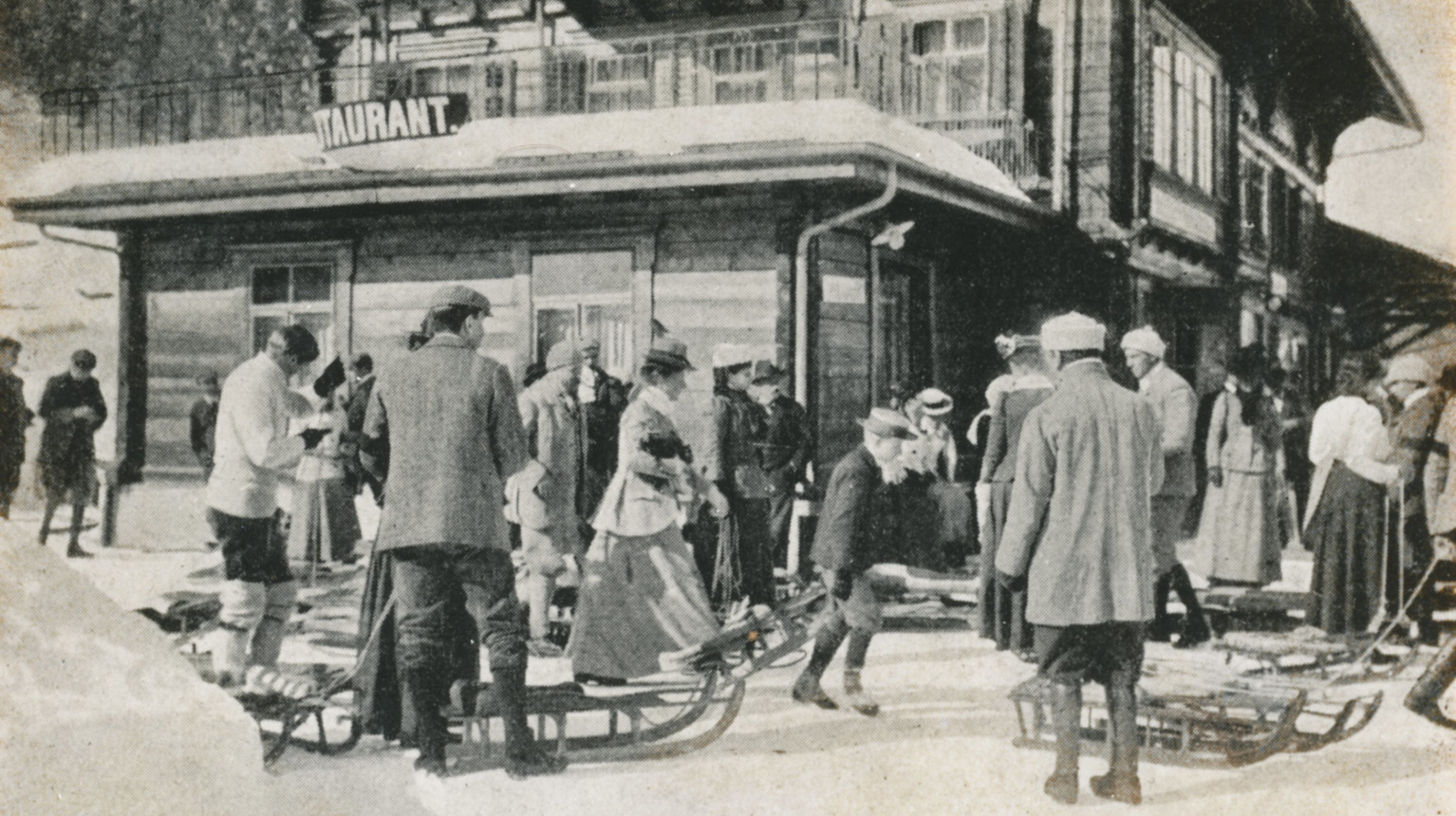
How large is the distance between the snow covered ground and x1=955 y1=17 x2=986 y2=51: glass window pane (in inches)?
309

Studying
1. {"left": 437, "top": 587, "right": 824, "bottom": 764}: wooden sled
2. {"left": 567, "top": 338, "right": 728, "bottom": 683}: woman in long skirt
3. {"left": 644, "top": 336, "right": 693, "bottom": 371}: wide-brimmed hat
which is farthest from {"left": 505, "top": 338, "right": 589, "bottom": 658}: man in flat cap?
{"left": 437, "top": 587, "right": 824, "bottom": 764}: wooden sled

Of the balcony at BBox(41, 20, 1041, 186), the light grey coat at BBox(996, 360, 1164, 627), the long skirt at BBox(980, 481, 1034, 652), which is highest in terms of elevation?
the balcony at BBox(41, 20, 1041, 186)

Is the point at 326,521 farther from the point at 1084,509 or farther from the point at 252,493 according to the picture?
the point at 1084,509

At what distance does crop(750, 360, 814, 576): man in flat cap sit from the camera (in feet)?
25.6

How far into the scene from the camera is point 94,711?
4.89m

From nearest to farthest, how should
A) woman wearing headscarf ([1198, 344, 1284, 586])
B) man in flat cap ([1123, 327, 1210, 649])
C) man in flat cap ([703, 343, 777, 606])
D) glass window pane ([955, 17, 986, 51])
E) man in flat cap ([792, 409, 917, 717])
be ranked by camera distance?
man in flat cap ([792, 409, 917, 717]), man in flat cap ([1123, 327, 1210, 649]), man in flat cap ([703, 343, 777, 606]), woman wearing headscarf ([1198, 344, 1284, 586]), glass window pane ([955, 17, 986, 51])

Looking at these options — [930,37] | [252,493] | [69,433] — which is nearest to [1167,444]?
[252,493]

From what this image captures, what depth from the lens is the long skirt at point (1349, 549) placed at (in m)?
6.55

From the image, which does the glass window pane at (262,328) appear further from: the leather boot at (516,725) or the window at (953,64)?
the window at (953,64)

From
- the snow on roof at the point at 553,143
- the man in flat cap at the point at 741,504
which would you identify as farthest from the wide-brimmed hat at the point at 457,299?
the snow on roof at the point at 553,143

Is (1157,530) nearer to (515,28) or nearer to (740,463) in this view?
(740,463)

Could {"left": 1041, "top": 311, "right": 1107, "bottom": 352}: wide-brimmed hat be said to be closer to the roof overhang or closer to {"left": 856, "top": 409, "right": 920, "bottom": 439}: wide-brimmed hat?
{"left": 856, "top": 409, "right": 920, "bottom": 439}: wide-brimmed hat

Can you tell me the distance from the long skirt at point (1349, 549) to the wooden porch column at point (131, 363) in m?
8.34

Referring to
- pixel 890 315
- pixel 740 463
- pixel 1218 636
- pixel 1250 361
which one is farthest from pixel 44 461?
pixel 1250 361
